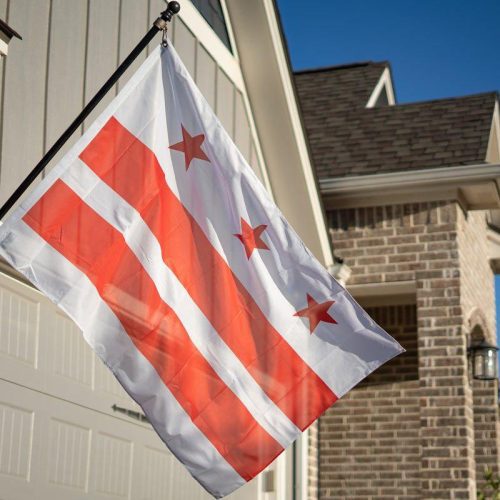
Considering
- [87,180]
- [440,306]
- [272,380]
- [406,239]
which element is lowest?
[272,380]

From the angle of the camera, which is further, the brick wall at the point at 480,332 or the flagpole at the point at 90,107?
the brick wall at the point at 480,332

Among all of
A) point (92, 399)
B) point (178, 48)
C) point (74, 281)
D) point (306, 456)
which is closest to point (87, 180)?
point (74, 281)

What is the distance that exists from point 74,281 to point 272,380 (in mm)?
1035

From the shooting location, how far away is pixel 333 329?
4.77 meters

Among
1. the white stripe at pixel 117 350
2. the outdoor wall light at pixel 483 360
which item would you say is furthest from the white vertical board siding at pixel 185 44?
the outdoor wall light at pixel 483 360

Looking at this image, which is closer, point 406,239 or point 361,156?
point 406,239

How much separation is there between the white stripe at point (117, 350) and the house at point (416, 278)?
516cm

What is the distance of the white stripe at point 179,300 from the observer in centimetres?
443

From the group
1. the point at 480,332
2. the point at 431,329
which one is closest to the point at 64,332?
the point at 431,329

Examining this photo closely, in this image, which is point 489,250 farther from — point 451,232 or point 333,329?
point 333,329

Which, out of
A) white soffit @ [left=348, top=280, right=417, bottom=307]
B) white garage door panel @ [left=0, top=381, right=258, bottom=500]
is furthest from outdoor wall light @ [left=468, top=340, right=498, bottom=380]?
white garage door panel @ [left=0, top=381, right=258, bottom=500]

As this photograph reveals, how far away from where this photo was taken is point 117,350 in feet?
14.1

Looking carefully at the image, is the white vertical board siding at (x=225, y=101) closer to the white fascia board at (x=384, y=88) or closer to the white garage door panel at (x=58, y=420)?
the white garage door panel at (x=58, y=420)

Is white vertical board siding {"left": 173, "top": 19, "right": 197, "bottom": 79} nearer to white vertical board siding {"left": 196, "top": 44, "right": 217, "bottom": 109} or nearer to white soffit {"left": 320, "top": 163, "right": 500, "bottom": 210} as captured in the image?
white vertical board siding {"left": 196, "top": 44, "right": 217, "bottom": 109}
